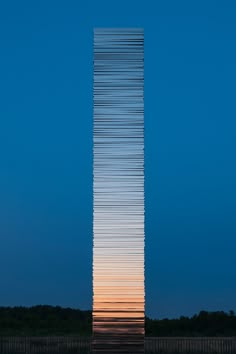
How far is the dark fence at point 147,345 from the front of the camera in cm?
1795

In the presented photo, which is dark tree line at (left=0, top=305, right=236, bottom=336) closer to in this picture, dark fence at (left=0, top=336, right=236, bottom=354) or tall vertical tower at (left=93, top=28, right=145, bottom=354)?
dark fence at (left=0, top=336, right=236, bottom=354)

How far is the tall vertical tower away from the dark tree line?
554 inches

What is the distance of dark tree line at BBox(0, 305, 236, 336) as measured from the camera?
22.1m

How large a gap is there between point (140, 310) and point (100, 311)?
34 cm

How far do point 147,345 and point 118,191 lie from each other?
11.5 meters
